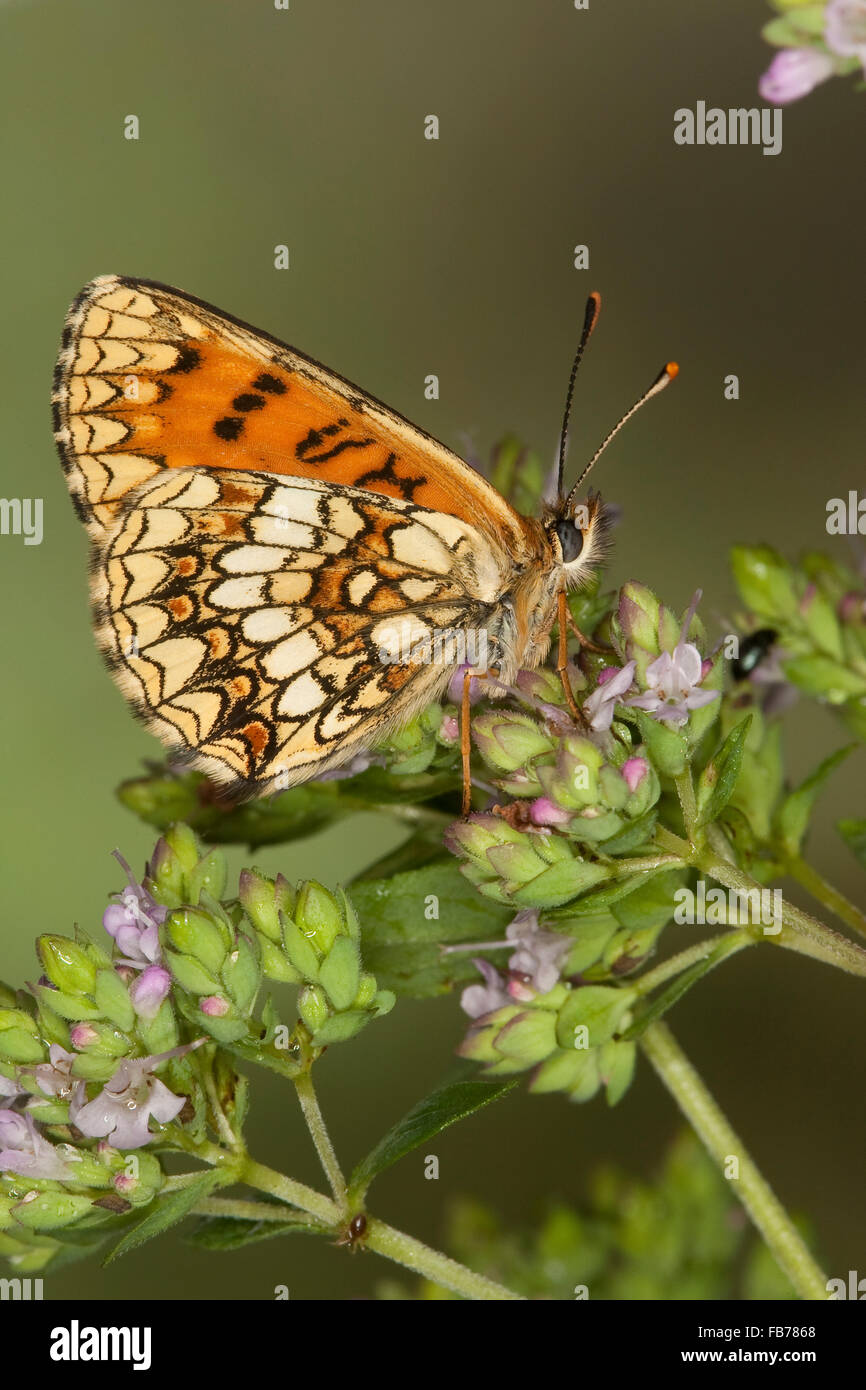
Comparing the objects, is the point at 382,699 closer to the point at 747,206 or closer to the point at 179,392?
the point at 179,392

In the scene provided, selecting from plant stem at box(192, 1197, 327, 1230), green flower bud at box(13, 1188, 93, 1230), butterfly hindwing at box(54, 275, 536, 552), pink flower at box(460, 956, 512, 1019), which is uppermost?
butterfly hindwing at box(54, 275, 536, 552)

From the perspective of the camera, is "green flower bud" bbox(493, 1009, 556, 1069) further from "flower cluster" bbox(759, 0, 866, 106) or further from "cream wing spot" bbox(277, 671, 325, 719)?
"flower cluster" bbox(759, 0, 866, 106)

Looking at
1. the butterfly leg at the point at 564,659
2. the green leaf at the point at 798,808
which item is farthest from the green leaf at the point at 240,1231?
the green leaf at the point at 798,808

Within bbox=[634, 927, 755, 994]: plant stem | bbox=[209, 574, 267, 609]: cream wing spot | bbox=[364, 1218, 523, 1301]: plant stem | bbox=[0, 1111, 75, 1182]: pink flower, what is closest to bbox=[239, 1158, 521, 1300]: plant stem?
bbox=[364, 1218, 523, 1301]: plant stem

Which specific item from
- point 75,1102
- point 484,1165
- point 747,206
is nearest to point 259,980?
point 75,1102

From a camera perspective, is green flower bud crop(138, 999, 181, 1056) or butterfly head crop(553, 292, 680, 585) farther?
butterfly head crop(553, 292, 680, 585)

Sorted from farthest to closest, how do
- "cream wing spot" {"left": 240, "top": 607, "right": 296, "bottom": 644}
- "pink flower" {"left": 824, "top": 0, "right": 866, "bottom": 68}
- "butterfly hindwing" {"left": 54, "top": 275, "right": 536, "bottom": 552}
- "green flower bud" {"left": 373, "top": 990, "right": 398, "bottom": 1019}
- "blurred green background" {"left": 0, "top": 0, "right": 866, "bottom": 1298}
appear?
"blurred green background" {"left": 0, "top": 0, "right": 866, "bottom": 1298} < "cream wing spot" {"left": 240, "top": 607, "right": 296, "bottom": 644} < "butterfly hindwing" {"left": 54, "top": 275, "right": 536, "bottom": 552} < "green flower bud" {"left": 373, "top": 990, "right": 398, "bottom": 1019} < "pink flower" {"left": 824, "top": 0, "right": 866, "bottom": 68}

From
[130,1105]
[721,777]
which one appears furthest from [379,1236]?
[721,777]
